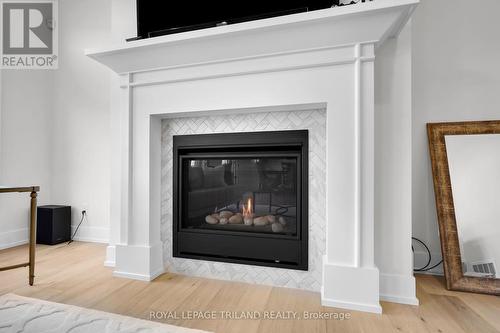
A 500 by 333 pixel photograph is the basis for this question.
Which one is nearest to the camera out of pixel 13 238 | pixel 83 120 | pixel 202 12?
pixel 202 12

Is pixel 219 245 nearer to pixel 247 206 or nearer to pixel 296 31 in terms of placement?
pixel 247 206

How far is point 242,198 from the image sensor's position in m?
1.96

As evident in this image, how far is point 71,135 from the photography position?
2.94 m

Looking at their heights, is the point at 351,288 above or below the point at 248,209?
below

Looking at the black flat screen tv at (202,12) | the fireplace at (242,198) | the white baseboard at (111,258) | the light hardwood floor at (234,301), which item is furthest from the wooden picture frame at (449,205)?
the white baseboard at (111,258)

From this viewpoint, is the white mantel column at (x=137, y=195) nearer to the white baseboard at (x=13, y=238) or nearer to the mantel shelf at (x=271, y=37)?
the mantel shelf at (x=271, y=37)

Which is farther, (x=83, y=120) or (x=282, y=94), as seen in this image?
(x=83, y=120)

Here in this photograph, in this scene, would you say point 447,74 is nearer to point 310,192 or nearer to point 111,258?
point 310,192

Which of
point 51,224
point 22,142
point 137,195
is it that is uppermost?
point 22,142

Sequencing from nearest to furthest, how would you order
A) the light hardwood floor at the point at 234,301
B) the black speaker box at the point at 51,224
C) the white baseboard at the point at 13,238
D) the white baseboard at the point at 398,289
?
the light hardwood floor at the point at 234,301, the white baseboard at the point at 398,289, the white baseboard at the point at 13,238, the black speaker box at the point at 51,224

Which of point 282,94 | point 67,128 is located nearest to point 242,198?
point 282,94

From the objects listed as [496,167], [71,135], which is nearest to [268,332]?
[496,167]

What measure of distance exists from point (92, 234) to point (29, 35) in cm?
221

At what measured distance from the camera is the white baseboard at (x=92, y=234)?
2.80 metres
